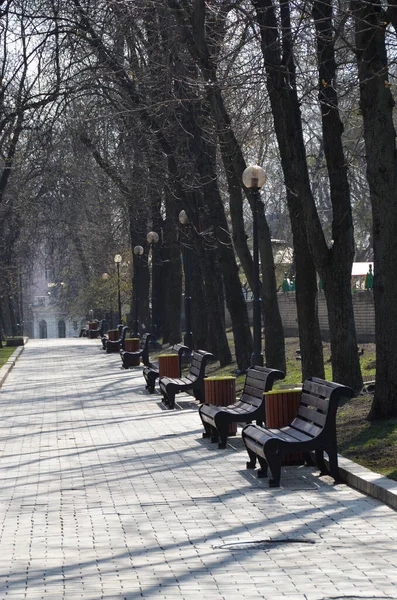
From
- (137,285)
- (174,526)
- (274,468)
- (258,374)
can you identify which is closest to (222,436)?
(258,374)

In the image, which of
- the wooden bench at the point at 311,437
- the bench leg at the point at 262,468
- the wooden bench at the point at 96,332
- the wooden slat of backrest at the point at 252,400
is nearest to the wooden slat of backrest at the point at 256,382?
the wooden slat of backrest at the point at 252,400

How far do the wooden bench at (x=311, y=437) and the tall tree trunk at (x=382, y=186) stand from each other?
8.20 ft

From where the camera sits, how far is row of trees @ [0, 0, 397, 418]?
13.9m

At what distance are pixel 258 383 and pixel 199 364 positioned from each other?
537 cm

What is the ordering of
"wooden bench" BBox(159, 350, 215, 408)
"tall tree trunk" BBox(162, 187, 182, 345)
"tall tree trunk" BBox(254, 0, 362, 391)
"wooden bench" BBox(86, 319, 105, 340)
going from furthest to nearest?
"wooden bench" BBox(86, 319, 105, 340) → "tall tree trunk" BBox(162, 187, 182, 345) → "wooden bench" BBox(159, 350, 215, 408) → "tall tree trunk" BBox(254, 0, 362, 391)

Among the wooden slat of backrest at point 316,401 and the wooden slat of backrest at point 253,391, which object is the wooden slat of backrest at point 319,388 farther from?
the wooden slat of backrest at point 253,391

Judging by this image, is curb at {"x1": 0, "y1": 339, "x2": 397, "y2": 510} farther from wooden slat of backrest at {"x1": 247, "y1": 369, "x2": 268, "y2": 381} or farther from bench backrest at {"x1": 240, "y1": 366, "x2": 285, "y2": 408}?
wooden slat of backrest at {"x1": 247, "y1": 369, "x2": 268, "y2": 381}

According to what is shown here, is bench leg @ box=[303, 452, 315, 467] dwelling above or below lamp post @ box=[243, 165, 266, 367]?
below

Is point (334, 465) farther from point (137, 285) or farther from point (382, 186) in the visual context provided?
point (137, 285)

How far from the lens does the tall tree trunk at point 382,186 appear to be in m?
13.7

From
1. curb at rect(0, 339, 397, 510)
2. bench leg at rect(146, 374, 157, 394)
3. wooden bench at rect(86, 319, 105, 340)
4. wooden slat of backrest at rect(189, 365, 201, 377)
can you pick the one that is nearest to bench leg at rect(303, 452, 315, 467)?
curb at rect(0, 339, 397, 510)

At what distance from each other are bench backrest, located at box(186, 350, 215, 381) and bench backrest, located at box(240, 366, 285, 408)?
4.00m

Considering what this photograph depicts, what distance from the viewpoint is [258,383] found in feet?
44.7

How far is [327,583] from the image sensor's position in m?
6.75
